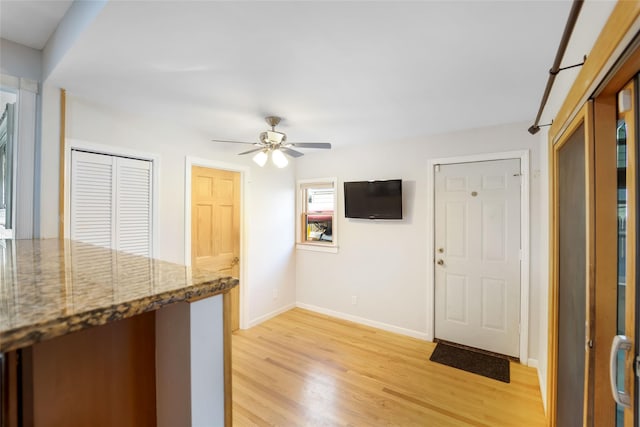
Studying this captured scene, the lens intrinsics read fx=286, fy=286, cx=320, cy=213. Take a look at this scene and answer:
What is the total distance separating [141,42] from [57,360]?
1500 millimetres

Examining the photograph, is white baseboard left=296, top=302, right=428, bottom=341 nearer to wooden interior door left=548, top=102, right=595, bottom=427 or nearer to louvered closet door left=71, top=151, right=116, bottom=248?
wooden interior door left=548, top=102, right=595, bottom=427

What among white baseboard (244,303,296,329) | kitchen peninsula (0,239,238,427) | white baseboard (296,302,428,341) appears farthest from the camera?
white baseboard (244,303,296,329)

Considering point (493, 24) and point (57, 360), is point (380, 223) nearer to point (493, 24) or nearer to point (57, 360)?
point (493, 24)

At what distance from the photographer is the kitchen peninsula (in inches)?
23.3

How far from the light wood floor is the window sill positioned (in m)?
1.16

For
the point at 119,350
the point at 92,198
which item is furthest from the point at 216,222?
the point at 119,350

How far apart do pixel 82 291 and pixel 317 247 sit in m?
3.57

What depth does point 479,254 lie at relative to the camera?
3012mm

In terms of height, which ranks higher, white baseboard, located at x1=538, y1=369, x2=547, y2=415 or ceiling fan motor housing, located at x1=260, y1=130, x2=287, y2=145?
ceiling fan motor housing, located at x1=260, y1=130, x2=287, y2=145

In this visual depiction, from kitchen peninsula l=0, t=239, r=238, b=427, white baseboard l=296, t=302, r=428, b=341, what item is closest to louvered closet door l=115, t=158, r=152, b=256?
kitchen peninsula l=0, t=239, r=238, b=427

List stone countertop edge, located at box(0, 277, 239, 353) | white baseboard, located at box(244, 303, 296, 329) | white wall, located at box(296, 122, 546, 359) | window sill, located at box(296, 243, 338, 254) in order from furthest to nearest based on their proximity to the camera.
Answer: window sill, located at box(296, 243, 338, 254), white baseboard, located at box(244, 303, 296, 329), white wall, located at box(296, 122, 546, 359), stone countertop edge, located at box(0, 277, 239, 353)

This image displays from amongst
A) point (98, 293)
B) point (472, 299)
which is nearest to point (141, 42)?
point (98, 293)

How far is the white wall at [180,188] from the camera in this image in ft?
6.69

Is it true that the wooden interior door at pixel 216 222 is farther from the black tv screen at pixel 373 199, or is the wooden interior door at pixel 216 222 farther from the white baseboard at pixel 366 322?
the black tv screen at pixel 373 199
